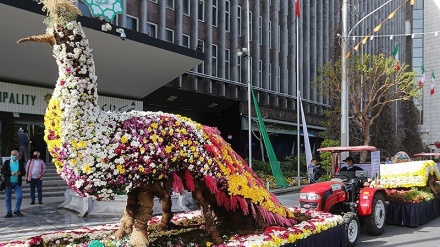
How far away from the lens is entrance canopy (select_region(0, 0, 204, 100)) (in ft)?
47.9

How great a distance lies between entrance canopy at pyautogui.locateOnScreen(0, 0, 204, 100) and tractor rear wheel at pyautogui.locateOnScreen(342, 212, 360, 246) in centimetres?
1141

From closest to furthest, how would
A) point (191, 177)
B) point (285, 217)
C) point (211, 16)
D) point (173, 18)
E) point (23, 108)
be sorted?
point (191, 177)
point (285, 217)
point (23, 108)
point (173, 18)
point (211, 16)

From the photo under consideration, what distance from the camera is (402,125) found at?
37.0 metres

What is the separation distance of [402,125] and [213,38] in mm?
19491

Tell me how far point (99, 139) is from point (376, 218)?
7504 mm

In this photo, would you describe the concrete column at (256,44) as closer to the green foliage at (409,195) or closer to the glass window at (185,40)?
the glass window at (185,40)

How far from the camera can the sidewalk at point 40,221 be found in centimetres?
980

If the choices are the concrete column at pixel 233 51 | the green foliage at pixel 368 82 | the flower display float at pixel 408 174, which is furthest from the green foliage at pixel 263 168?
the flower display float at pixel 408 174

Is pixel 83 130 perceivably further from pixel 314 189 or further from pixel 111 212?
pixel 111 212

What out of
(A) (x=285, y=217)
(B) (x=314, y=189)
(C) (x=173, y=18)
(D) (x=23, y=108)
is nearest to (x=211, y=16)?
(C) (x=173, y=18)

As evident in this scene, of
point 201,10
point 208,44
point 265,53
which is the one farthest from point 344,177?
point 265,53

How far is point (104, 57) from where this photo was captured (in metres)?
18.5

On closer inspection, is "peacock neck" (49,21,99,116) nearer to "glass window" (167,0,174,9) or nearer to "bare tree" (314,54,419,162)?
"bare tree" (314,54,419,162)

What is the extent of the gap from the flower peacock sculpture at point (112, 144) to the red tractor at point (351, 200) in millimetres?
3609
